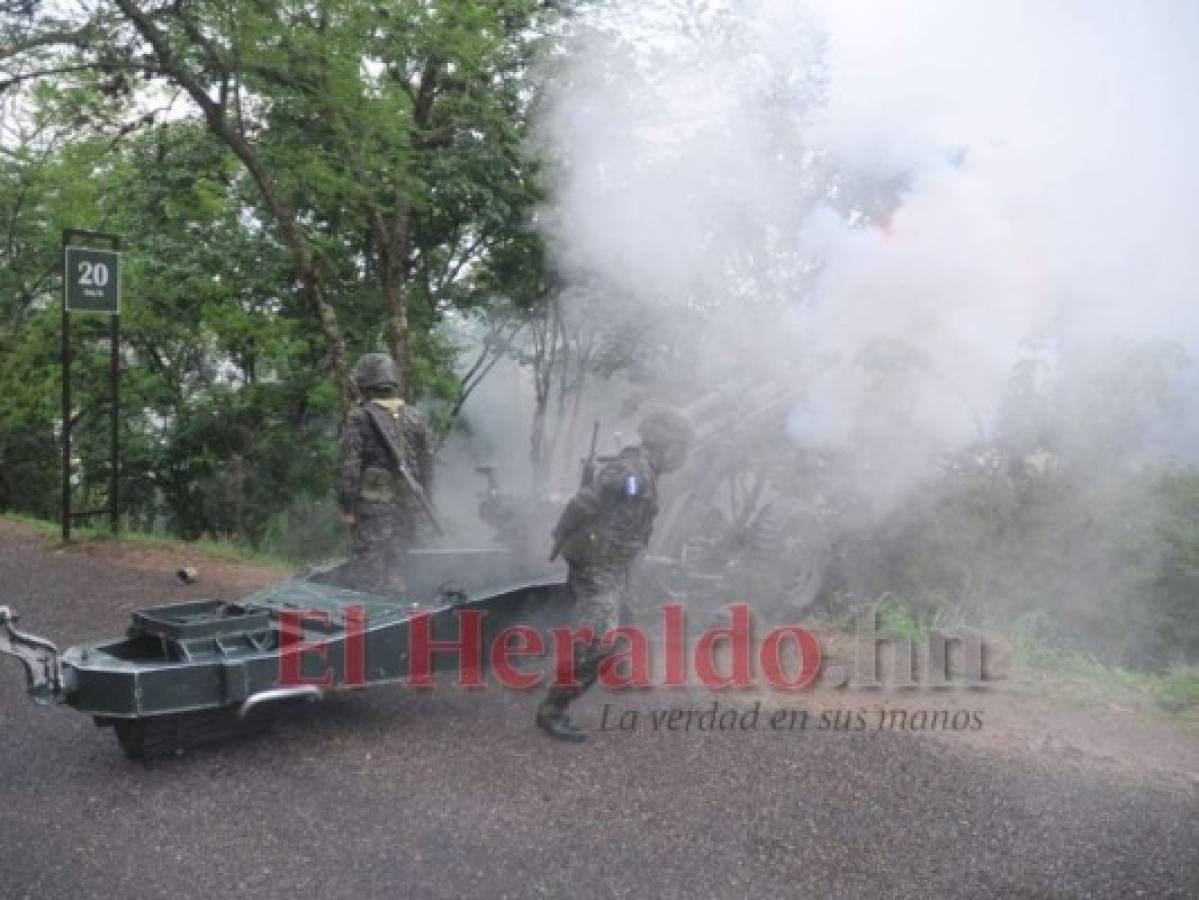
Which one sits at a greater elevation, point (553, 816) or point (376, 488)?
point (376, 488)

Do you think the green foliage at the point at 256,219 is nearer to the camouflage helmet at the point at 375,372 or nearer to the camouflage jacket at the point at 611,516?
the camouflage helmet at the point at 375,372

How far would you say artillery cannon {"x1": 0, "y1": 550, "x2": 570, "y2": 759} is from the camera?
15.1ft

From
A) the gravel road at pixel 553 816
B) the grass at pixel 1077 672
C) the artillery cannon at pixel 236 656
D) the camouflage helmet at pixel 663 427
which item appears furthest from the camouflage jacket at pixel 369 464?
the grass at pixel 1077 672

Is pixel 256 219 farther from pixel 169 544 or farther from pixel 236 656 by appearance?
pixel 236 656

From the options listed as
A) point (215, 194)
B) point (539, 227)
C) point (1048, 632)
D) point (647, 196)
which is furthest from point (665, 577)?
point (215, 194)

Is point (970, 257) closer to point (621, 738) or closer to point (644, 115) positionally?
point (644, 115)

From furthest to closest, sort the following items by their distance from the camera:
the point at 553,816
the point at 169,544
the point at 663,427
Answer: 1. the point at 169,544
2. the point at 663,427
3. the point at 553,816

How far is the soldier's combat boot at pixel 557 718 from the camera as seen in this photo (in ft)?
17.9

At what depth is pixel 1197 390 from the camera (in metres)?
9.97

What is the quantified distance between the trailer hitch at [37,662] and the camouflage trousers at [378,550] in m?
1.97

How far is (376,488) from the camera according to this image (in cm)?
660

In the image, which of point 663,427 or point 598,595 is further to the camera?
point 663,427

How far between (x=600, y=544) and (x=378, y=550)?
162 cm

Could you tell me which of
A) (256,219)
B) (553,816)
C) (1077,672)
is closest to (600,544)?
(553,816)
